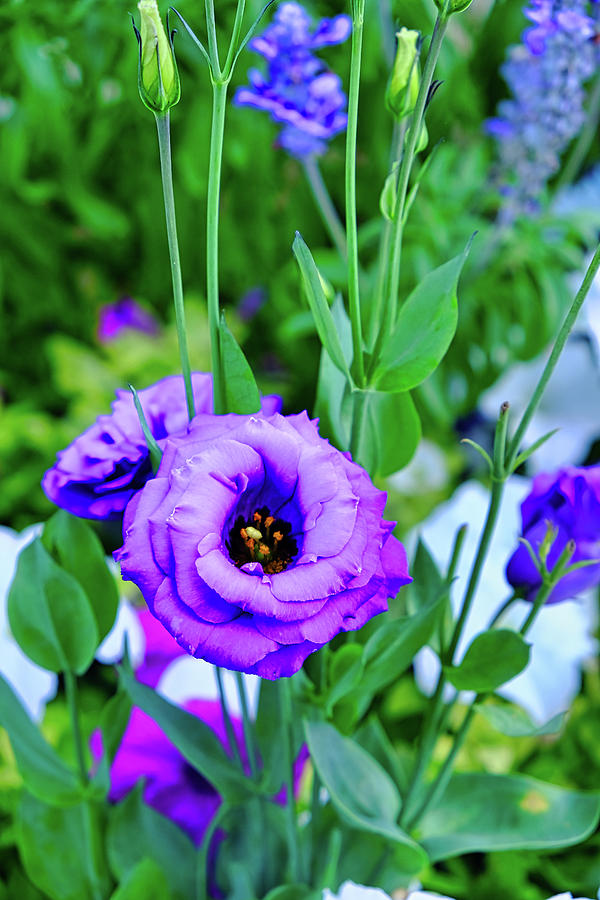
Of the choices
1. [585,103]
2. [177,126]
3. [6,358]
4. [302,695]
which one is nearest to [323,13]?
[177,126]

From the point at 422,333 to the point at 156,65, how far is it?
11 cm

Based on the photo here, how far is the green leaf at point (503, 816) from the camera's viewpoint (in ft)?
1.18

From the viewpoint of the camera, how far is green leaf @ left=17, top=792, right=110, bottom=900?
41cm

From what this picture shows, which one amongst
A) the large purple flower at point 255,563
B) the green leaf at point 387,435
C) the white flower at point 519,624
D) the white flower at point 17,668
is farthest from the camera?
the white flower at point 519,624

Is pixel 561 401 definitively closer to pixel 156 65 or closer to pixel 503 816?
pixel 503 816

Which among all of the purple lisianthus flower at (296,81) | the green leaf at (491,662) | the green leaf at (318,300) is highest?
the purple lisianthus flower at (296,81)

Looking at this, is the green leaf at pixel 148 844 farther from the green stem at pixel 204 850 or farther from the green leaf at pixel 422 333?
the green leaf at pixel 422 333

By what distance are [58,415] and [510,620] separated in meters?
0.50

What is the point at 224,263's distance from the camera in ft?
2.69

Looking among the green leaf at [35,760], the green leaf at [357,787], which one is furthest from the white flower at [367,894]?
the green leaf at [35,760]

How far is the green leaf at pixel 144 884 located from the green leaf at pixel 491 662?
0.53 ft

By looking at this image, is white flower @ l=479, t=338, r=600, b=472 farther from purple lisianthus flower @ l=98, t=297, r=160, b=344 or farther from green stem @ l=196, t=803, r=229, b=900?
green stem @ l=196, t=803, r=229, b=900

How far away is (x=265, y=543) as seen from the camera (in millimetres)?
265

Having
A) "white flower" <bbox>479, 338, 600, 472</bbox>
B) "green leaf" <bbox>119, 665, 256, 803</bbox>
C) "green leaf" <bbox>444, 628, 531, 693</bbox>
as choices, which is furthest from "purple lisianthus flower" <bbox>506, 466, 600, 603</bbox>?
"white flower" <bbox>479, 338, 600, 472</bbox>
